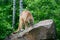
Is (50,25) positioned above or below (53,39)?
above

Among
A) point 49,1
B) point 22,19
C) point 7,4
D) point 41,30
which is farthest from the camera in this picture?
point 7,4

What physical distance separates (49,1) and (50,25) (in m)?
5.97

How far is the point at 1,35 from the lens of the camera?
552 inches

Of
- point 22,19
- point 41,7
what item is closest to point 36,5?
point 41,7

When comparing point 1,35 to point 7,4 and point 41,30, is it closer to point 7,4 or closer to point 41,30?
point 41,30

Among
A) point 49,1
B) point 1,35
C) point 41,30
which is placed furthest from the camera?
point 49,1

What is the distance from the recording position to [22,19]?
12062 mm

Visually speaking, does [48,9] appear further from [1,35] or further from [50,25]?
[50,25]

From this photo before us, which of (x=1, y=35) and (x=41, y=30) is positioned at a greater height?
(x=41, y=30)

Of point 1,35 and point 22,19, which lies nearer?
point 22,19

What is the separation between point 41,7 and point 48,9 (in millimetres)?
538

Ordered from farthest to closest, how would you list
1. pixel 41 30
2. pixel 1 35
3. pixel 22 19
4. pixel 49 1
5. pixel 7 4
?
pixel 7 4 → pixel 49 1 → pixel 1 35 → pixel 22 19 → pixel 41 30

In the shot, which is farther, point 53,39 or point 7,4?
point 7,4

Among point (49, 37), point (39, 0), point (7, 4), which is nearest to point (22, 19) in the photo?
point (49, 37)
